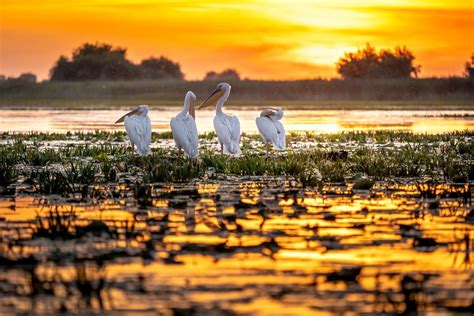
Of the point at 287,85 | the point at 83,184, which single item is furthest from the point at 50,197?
the point at 287,85

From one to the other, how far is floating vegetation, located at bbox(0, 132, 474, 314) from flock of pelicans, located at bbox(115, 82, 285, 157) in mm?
1307

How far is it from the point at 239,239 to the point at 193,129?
635 cm

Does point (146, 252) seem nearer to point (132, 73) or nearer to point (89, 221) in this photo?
point (89, 221)

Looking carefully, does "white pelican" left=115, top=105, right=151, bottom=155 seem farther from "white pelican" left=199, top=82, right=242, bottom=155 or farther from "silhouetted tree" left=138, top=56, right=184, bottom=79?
"silhouetted tree" left=138, top=56, right=184, bottom=79

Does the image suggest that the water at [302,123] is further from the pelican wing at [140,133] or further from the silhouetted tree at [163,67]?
the silhouetted tree at [163,67]

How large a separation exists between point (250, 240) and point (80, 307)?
1.91 meters

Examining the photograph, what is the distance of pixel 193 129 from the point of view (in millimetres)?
13031

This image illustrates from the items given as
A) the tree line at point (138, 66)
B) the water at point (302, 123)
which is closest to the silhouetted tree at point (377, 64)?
the tree line at point (138, 66)

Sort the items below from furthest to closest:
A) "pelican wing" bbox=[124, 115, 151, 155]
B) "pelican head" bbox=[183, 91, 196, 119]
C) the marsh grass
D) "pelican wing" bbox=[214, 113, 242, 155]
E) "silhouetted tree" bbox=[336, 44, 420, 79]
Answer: "silhouetted tree" bbox=[336, 44, 420, 79], "pelican head" bbox=[183, 91, 196, 119], "pelican wing" bbox=[214, 113, 242, 155], "pelican wing" bbox=[124, 115, 151, 155], the marsh grass

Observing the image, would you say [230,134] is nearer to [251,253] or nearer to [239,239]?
[239,239]

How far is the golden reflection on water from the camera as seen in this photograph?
5164mm

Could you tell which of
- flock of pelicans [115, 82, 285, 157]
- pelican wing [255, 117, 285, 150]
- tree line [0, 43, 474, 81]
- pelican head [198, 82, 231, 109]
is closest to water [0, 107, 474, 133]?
pelican head [198, 82, 231, 109]

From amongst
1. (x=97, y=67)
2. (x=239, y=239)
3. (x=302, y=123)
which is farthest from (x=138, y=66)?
(x=239, y=239)

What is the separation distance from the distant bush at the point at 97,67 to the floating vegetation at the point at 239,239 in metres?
66.1
